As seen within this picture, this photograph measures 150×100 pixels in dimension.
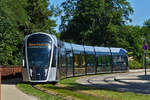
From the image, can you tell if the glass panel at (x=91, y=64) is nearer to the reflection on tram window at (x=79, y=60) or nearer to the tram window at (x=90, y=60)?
the tram window at (x=90, y=60)

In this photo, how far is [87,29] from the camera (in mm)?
57812

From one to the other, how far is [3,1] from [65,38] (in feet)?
180

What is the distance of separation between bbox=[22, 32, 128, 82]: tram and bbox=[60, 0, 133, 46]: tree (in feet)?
63.2

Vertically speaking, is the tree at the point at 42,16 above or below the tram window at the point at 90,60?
above

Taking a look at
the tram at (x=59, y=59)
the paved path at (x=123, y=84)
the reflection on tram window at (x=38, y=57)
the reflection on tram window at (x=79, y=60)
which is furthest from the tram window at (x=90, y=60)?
the reflection on tram window at (x=38, y=57)

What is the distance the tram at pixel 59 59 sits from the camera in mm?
19469

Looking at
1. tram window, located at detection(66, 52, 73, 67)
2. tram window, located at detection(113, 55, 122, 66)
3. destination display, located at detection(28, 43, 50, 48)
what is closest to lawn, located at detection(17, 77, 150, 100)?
destination display, located at detection(28, 43, 50, 48)

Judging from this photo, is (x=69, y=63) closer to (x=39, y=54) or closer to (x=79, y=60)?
(x=79, y=60)

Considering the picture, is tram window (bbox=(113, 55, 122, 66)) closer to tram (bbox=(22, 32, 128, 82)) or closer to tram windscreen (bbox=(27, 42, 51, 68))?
tram (bbox=(22, 32, 128, 82))

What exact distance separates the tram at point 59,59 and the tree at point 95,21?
19.3 metres

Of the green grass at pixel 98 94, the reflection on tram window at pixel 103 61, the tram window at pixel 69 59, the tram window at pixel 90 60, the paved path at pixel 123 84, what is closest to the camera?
the green grass at pixel 98 94

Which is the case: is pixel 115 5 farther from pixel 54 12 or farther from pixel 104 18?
pixel 54 12

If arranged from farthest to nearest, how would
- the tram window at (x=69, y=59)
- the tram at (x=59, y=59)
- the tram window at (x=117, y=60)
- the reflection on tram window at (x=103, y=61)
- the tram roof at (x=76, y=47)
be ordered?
1. the tram window at (x=117, y=60)
2. the reflection on tram window at (x=103, y=61)
3. the tram roof at (x=76, y=47)
4. the tram window at (x=69, y=59)
5. the tram at (x=59, y=59)

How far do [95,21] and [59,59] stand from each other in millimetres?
36884
